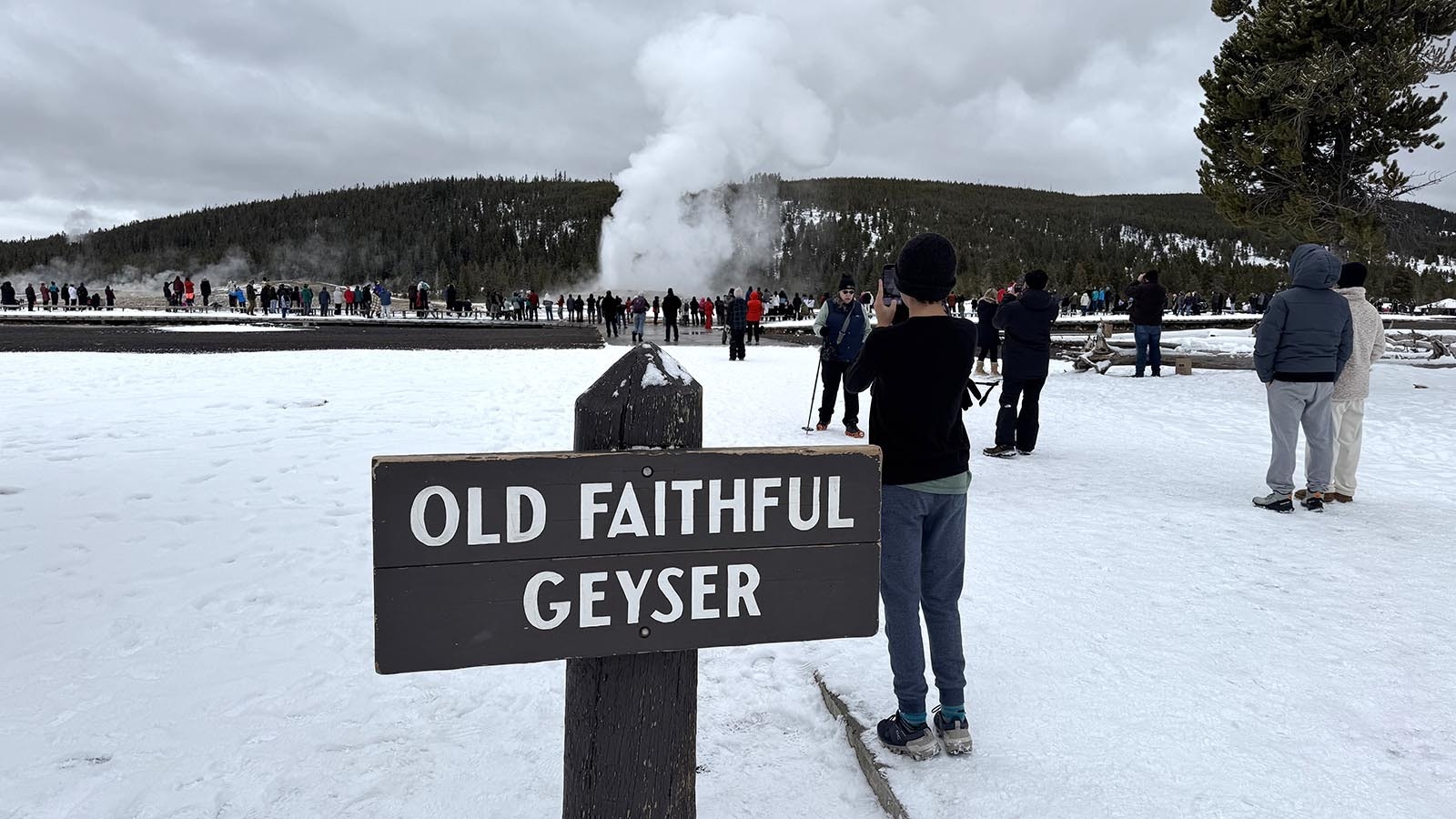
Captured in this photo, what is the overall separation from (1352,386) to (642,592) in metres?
5.70

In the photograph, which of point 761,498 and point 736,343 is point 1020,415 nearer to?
point 761,498

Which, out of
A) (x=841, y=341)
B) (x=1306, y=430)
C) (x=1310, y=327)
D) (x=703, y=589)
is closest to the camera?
(x=703, y=589)

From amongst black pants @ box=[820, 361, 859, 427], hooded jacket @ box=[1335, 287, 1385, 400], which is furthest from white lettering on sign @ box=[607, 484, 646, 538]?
black pants @ box=[820, 361, 859, 427]

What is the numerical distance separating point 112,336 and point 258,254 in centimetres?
11850

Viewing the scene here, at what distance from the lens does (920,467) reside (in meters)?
2.34

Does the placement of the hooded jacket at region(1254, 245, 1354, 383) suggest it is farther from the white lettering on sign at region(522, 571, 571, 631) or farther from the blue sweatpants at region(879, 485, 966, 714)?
the white lettering on sign at region(522, 571, 571, 631)

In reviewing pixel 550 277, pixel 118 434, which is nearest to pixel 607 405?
pixel 118 434

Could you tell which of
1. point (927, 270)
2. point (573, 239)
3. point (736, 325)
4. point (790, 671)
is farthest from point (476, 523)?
point (573, 239)

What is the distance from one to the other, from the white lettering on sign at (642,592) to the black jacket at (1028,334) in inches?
238

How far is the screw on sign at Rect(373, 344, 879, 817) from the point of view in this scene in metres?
1.37

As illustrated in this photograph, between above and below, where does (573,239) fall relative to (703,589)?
above

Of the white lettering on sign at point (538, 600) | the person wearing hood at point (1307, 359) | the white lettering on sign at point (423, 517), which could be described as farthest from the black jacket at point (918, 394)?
the person wearing hood at point (1307, 359)

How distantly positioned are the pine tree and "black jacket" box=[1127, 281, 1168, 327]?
13.3 ft

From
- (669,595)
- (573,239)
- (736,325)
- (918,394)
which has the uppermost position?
(573,239)
